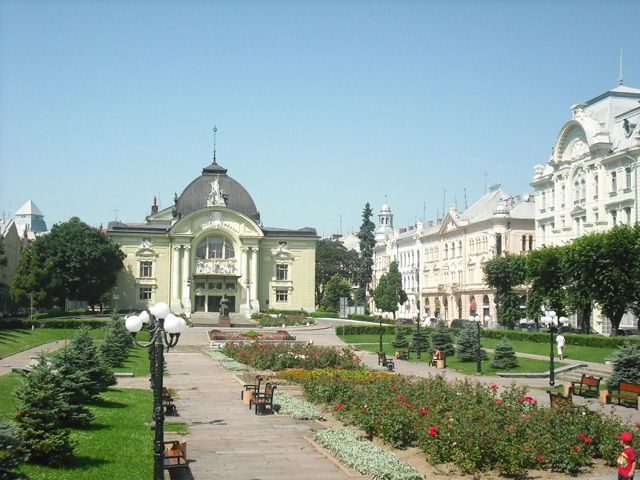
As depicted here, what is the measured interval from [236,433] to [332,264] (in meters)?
78.4

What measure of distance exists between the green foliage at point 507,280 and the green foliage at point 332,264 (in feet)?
137

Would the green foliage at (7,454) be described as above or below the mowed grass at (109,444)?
above

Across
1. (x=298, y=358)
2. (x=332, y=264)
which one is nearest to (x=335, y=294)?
(x=332, y=264)

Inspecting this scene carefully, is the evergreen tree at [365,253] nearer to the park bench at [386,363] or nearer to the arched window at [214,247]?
the arched window at [214,247]

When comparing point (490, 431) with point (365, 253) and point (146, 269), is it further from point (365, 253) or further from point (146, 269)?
point (365, 253)

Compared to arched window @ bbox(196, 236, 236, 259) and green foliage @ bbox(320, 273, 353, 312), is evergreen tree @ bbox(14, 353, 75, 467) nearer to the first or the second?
arched window @ bbox(196, 236, 236, 259)

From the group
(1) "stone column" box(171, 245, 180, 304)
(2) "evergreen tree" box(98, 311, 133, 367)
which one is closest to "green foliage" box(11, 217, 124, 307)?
(1) "stone column" box(171, 245, 180, 304)

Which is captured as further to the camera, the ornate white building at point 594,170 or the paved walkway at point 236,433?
the ornate white building at point 594,170


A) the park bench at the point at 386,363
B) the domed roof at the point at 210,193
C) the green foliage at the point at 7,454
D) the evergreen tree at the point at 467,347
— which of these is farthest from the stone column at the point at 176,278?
the green foliage at the point at 7,454

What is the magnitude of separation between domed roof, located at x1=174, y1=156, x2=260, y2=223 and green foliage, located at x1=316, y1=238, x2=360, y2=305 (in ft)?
62.4

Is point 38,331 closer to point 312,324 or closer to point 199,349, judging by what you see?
point 199,349

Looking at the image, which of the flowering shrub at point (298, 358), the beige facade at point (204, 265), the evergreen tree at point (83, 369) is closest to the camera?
the evergreen tree at point (83, 369)

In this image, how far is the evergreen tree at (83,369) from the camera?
1469 centimetres

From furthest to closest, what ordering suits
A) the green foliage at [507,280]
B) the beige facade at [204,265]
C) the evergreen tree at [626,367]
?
1. the beige facade at [204,265]
2. the green foliage at [507,280]
3. the evergreen tree at [626,367]
